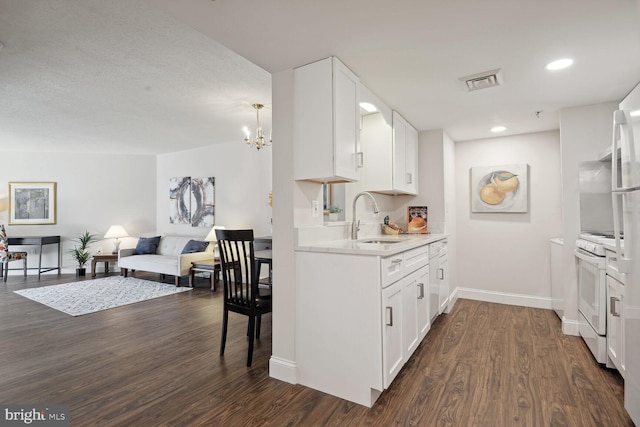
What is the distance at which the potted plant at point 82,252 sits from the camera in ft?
21.1

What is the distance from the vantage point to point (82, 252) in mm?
6602

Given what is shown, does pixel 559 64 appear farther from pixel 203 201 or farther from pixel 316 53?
pixel 203 201

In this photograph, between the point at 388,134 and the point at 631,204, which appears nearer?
the point at 631,204

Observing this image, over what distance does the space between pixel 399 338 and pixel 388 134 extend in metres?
1.97

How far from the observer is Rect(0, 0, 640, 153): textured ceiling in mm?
1721

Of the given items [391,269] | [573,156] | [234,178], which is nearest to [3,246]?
[234,178]

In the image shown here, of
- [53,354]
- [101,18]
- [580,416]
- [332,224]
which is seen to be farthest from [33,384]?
[580,416]

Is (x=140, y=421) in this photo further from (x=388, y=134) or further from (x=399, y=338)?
(x=388, y=134)

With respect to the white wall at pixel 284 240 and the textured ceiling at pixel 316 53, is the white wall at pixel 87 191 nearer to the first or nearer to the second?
the textured ceiling at pixel 316 53

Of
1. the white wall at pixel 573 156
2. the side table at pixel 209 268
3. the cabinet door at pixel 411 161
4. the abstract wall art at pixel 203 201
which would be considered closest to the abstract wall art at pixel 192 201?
the abstract wall art at pixel 203 201

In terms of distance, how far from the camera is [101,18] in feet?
7.31

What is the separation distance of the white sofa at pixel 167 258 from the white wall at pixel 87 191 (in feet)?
3.78

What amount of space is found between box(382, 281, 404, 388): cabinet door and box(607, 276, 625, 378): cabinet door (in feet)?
4.51

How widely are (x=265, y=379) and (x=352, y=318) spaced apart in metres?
0.81
